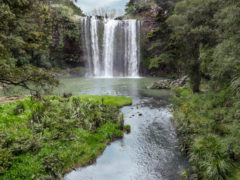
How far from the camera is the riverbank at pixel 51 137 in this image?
592cm

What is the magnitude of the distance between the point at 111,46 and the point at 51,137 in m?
39.2

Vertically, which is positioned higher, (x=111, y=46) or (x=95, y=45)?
(x=95, y=45)

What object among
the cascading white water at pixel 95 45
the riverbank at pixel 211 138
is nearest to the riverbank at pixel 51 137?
the riverbank at pixel 211 138

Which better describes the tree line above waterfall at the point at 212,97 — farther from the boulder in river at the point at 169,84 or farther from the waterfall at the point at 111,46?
the waterfall at the point at 111,46

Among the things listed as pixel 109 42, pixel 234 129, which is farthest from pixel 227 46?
pixel 109 42

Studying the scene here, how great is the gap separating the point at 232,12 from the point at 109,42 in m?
39.3

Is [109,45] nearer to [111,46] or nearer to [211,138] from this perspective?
[111,46]

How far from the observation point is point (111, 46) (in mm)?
44594

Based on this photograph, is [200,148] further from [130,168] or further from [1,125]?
[1,125]

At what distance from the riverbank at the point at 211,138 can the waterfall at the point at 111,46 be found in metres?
Result: 31.9

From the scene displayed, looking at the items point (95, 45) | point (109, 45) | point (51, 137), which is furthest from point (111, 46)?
point (51, 137)

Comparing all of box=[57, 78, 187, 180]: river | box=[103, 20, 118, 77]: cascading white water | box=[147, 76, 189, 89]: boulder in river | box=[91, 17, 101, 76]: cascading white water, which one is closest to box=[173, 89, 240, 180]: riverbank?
box=[57, 78, 187, 180]: river

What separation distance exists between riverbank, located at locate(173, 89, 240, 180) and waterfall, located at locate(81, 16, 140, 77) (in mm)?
31908

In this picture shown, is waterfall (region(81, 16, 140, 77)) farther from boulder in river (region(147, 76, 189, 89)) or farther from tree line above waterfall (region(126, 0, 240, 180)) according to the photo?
tree line above waterfall (region(126, 0, 240, 180))
